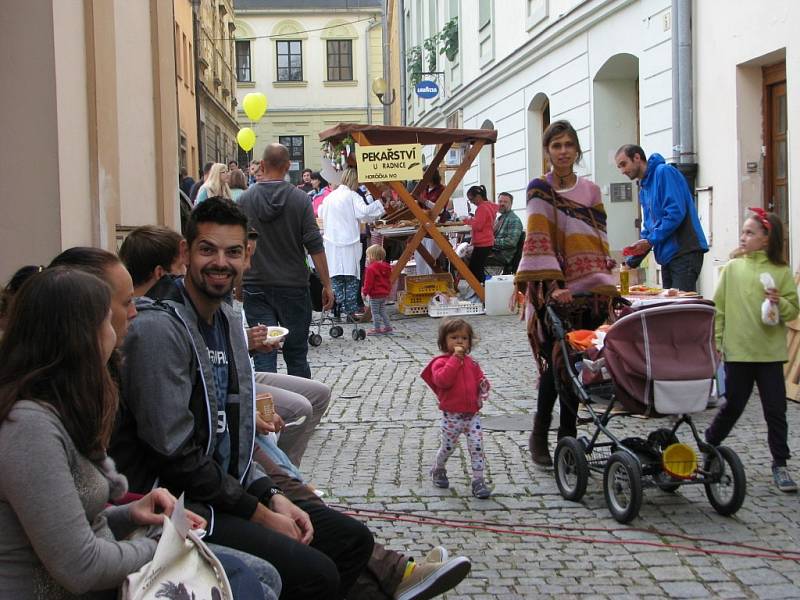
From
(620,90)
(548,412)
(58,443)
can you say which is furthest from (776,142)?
(58,443)

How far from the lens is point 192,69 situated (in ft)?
114

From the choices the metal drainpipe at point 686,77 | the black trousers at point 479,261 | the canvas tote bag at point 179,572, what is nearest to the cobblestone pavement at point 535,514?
the canvas tote bag at point 179,572

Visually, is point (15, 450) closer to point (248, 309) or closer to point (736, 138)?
point (248, 309)

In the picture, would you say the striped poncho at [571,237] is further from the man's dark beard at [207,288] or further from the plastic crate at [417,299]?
the plastic crate at [417,299]

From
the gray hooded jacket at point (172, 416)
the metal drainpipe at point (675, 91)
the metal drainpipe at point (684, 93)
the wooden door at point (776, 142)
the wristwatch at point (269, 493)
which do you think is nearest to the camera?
the gray hooded jacket at point (172, 416)

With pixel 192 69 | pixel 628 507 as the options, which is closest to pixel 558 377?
pixel 628 507

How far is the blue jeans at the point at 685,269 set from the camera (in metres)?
9.34

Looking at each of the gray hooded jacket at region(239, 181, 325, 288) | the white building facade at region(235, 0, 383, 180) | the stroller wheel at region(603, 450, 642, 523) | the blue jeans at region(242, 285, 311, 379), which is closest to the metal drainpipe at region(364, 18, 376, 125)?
the white building facade at region(235, 0, 383, 180)

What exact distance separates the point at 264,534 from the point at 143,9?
606 cm

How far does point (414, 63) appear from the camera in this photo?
35094mm

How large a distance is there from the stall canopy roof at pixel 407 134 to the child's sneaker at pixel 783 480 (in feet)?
33.3

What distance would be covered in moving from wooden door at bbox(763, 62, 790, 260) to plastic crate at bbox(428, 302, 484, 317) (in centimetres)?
531

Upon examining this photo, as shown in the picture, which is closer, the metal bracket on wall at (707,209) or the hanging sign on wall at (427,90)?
the metal bracket on wall at (707,209)

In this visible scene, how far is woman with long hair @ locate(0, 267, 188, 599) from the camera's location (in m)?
2.59
